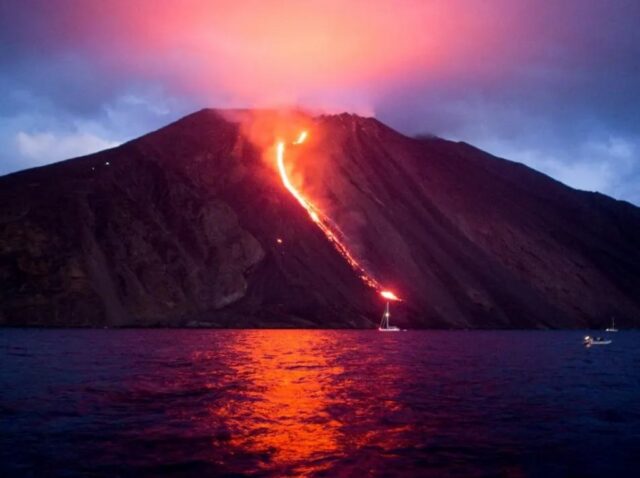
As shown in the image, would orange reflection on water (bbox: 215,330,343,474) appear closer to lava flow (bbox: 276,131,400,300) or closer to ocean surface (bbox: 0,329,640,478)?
ocean surface (bbox: 0,329,640,478)

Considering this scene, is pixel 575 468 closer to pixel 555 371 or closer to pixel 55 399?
pixel 55 399

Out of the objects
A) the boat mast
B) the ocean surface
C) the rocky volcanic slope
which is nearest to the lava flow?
the rocky volcanic slope

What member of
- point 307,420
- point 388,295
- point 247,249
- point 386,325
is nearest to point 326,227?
point 247,249

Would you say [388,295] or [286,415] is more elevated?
[388,295]

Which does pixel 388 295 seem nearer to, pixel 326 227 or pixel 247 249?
pixel 326 227

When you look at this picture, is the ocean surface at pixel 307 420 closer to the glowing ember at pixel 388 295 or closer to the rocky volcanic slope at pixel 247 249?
the rocky volcanic slope at pixel 247 249

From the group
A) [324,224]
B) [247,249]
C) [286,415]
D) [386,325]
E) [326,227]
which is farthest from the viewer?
[324,224]

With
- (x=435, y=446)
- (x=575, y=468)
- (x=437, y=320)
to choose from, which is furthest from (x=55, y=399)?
(x=437, y=320)
